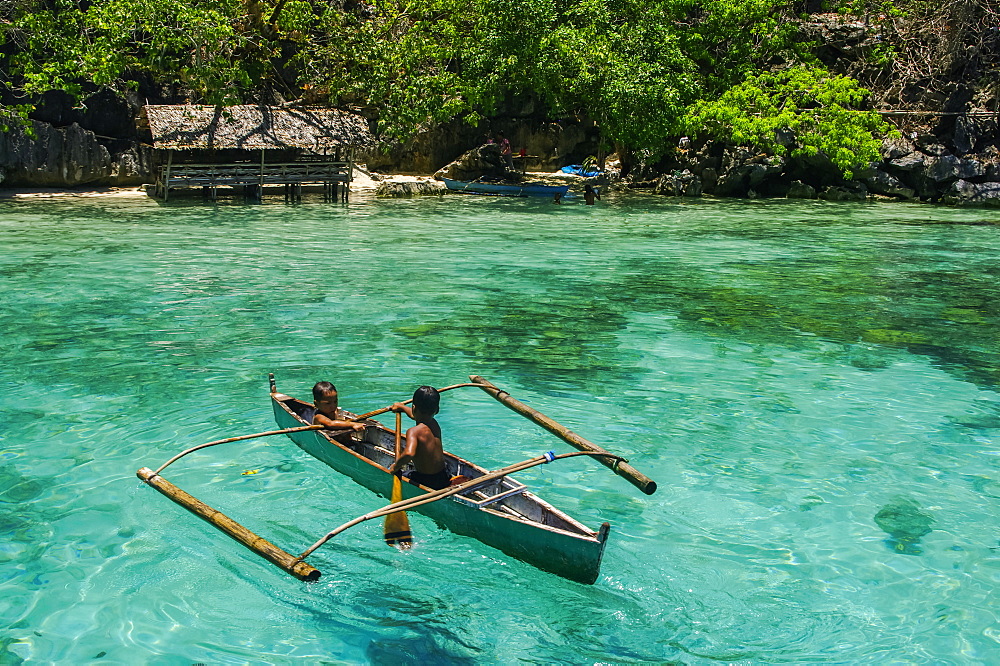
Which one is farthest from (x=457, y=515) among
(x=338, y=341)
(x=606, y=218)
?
(x=606, y=218)

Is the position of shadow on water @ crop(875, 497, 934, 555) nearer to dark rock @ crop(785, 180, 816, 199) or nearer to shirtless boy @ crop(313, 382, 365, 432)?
shirtless boy @ crop(313, 382, 365, 432)

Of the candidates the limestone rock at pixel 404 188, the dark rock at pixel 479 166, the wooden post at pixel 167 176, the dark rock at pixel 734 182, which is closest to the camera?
the wooden post at pixel 167 176

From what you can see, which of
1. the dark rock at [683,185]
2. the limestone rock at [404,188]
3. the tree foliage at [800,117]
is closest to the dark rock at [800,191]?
the tree foliage at [800,117]

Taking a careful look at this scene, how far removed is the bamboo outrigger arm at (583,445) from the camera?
6621 millimetres

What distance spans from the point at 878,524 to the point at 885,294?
31.9 ft

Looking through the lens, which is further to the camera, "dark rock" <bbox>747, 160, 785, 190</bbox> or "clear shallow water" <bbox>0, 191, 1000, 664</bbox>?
"dark rock" <bbox>747, 160, 785, 190</bbox>

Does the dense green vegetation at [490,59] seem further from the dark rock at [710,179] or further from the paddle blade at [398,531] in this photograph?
the paddle blade at [398,531]

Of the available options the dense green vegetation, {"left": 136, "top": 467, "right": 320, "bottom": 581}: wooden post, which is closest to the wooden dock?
the dense green vegetation

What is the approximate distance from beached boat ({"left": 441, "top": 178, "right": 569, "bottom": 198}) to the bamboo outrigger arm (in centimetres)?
2376

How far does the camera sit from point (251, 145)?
26.8m

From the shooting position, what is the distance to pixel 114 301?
1398 cm

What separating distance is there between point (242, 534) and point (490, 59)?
85.6ft

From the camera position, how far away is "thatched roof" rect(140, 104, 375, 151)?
2562 centimetres

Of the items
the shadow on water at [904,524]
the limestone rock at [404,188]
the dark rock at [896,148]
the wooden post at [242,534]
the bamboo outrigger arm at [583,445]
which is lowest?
the shadow on water at [904,524]
